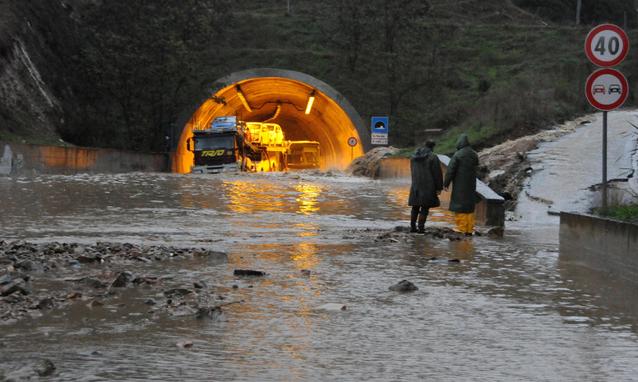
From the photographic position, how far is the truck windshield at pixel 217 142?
47594 millimetres

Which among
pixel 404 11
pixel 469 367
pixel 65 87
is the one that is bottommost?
pixel 469 367

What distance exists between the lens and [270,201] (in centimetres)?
2266

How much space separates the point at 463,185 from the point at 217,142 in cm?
3339

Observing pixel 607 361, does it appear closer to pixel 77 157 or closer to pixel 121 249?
pixel 121 249

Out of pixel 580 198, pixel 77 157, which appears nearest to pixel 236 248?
pixel 580 198

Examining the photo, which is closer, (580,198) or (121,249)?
(121,249)

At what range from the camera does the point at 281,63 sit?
5772cm

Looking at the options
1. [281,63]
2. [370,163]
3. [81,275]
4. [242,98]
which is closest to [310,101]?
[281,63]

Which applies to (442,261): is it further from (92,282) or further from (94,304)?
(94,304)

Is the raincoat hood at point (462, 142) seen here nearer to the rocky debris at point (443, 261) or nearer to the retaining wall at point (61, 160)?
the rocky debris at point (443, 261)

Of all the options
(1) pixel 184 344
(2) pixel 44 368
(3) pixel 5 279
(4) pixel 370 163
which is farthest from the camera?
(4) pixel 370 163

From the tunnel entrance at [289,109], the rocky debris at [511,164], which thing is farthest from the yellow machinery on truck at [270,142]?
the rocky debris at [511,164]

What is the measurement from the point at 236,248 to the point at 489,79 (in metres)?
44.8

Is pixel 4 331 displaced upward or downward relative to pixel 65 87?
downward
